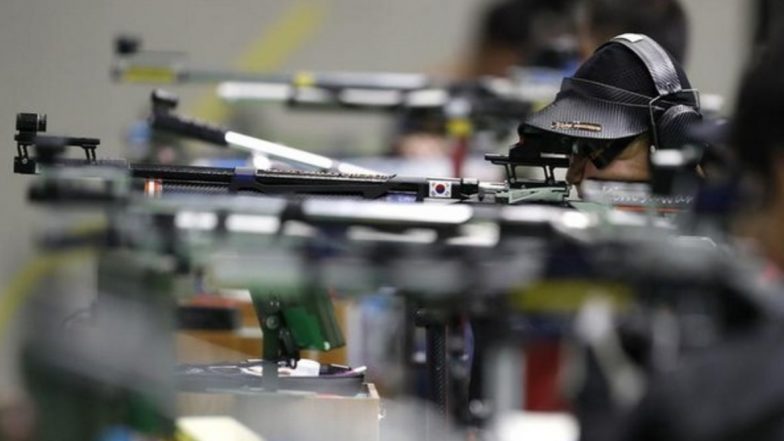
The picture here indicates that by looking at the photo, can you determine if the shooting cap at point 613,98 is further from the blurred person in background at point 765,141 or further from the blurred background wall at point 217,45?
the blurred background wall at point 217,45

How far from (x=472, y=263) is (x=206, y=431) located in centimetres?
157

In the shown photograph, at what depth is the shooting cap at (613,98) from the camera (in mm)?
6266

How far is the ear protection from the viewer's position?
20.1 feet

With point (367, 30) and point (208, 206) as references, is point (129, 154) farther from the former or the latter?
point (208, 206)

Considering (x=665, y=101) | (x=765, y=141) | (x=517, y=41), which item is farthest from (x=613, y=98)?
(x=517, y=41)

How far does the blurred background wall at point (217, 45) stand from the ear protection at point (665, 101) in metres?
7.62

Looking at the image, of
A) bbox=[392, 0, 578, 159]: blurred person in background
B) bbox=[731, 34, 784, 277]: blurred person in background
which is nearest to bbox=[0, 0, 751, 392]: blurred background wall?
bbox=[392, 0, 578, 159]: blurred person in background

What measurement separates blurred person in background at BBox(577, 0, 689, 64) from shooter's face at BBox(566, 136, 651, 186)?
2.56 m

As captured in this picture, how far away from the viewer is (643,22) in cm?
952

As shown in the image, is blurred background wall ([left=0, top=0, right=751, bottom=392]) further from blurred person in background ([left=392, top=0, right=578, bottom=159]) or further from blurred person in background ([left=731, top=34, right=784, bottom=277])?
blurred person in background ([left=731, top=34, right=784, bottom=277])

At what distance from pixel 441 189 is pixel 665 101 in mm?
787

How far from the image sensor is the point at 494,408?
4.07 m

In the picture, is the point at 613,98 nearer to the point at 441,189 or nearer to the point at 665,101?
the point at 665,101

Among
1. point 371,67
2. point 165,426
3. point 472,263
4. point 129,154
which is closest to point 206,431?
point 165,426
